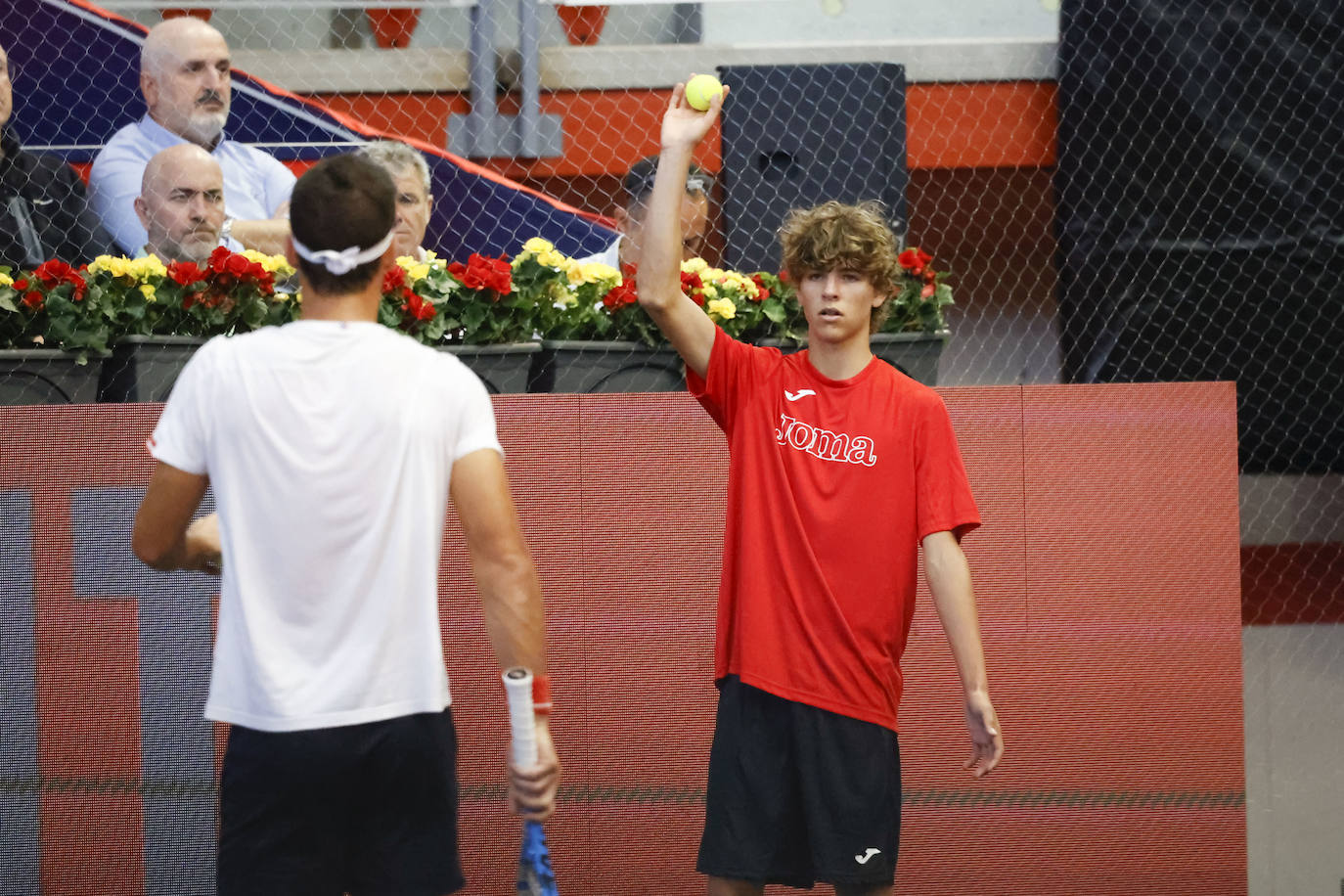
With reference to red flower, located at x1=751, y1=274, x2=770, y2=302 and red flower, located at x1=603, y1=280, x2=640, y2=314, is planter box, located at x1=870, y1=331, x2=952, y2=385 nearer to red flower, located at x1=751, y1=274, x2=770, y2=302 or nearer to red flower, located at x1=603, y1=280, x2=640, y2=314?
red flower, located at x1=751, y1=274, x2=770, y2=302

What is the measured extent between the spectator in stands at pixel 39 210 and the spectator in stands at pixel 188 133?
94 mm

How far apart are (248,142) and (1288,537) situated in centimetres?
411

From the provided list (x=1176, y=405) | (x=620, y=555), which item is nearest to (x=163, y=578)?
(x=620, y=555)

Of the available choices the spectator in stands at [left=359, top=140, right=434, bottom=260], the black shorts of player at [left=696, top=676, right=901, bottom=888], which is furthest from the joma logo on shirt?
the spectator in stands at [left=359, top=140, right=434, bottom=260]

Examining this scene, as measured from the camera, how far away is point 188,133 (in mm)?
5062

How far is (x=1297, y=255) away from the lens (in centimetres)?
574

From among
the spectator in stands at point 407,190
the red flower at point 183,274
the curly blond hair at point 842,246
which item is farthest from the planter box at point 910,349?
the red flower at point 183,274

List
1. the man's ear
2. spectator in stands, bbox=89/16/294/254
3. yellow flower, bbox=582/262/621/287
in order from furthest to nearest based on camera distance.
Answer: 1. the man's ear
2. spectator in stands, bbox=89/16/294/254
3. yellow flower, bbox=582/262/621/287

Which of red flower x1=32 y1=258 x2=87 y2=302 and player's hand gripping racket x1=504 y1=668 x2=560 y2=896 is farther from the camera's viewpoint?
red flower x1=32 y1=258 x2=87 y2=302

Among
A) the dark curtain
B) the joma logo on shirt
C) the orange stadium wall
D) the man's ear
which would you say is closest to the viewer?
the joma logo on shirt

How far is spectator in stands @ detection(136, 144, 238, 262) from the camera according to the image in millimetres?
4500

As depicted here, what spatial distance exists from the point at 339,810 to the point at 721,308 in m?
2.15

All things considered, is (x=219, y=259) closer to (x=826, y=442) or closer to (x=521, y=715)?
(x=826, y=442)

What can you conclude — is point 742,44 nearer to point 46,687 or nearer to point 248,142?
point 248,142
